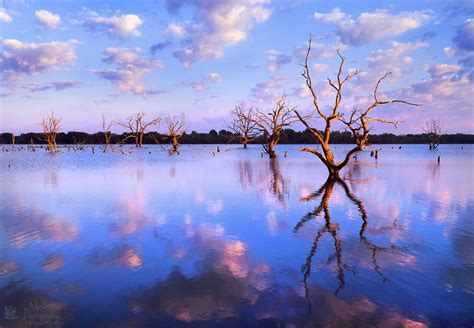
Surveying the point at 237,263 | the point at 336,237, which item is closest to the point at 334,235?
the point at 336,237

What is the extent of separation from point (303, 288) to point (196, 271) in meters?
2.23

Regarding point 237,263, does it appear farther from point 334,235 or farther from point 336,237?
point 334,235

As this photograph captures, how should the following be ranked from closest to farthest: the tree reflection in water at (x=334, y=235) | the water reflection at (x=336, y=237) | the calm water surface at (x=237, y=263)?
the calm water surface at (x=237, y=263) → the tree reflection in water at (x=334, y=235) → the water reflection at (x=336, y=237)

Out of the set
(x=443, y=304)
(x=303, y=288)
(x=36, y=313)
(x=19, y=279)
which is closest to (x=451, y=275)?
(x=443, y=304)

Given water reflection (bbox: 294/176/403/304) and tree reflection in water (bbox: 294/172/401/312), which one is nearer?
tree reflection in water (bbox: 294/172/401/312)

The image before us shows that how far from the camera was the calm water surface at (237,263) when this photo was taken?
5.38 m

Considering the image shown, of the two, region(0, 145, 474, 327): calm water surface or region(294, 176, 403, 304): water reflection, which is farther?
region(294, 176, 403, 304): water reflection

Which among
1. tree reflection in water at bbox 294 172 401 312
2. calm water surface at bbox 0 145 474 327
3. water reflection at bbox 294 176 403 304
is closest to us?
calm water surface at bbox 0 145 474 327

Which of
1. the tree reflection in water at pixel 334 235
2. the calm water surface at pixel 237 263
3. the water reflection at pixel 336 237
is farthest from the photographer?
the water reflection at pixel 336 237

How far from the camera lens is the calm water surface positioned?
5379mm

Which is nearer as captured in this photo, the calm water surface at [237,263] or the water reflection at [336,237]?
the calm water surface at [237,263]

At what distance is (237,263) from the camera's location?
24.9ft

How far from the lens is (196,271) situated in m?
7.13

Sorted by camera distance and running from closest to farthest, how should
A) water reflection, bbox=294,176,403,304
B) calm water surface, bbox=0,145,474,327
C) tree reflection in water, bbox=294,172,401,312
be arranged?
calm water surface, bbox=0,145,474,327, tree reflection in water, bbox=294,172,401,312, water reflection, bbox=294,176,403,304
